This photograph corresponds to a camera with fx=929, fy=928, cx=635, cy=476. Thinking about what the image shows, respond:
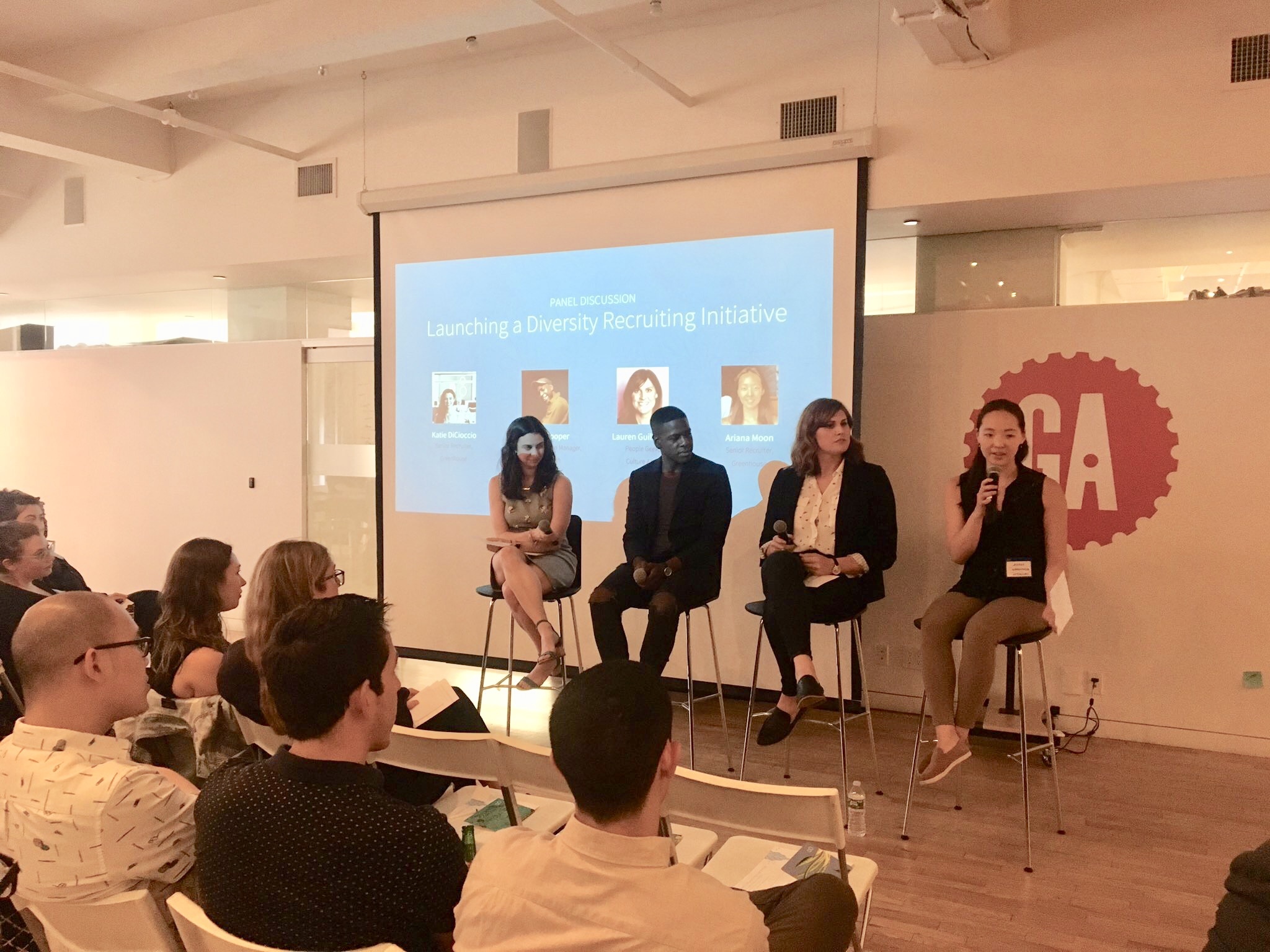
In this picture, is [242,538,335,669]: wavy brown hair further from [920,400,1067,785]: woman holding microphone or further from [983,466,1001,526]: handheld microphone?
[983,466,1001,526]: handheld microphone

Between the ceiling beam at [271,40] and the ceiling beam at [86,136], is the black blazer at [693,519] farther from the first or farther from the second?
the ceiling beam at [86,136]

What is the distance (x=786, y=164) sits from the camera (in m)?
4.78

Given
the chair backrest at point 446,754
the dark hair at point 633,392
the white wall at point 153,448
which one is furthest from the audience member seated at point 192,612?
the white wall at point 153,448

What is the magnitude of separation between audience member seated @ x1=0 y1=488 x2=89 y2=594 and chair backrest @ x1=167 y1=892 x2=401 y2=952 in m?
2.59

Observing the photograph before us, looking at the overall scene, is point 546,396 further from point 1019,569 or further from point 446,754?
point 446,754

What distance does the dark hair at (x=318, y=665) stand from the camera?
1.58 meters

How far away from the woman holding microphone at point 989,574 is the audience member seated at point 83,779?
105 inches

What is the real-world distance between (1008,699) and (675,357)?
8.05 feet

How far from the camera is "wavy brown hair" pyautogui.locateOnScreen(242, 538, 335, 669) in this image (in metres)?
2.50

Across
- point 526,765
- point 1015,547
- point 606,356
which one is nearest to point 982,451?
point 1015,547

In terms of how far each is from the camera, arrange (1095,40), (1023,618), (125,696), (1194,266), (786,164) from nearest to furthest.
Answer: (125,696) → (1023,618) → (1095,40) → (1194,266) → (786,164)

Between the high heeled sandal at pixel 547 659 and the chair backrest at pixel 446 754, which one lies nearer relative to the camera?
the chair backrest at pixel 446 754

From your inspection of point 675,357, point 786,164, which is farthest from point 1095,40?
point 675,357

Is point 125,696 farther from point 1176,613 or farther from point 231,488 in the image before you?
point 231,488
